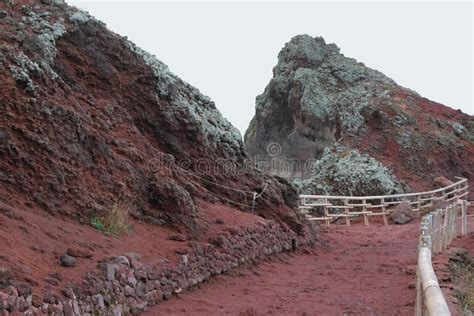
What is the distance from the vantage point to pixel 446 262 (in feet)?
38.9

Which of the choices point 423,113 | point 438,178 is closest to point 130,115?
point 438,178

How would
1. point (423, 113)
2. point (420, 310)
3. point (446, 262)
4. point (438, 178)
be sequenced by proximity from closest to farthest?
1. point (420, 310)
2. point (446, 262)
3. point (438, 178)
4. point (423, 113)

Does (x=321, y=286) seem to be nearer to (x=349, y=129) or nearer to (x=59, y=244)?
(x=59, y=244)

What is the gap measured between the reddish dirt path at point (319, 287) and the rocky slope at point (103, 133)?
1455 mm

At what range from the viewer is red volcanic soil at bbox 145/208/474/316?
29.1 ft

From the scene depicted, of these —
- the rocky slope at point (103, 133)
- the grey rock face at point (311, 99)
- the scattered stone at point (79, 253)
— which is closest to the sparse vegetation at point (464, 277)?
the rocky slope at point (103, 133)

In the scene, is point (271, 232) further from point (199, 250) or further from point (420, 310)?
point (420, 310)

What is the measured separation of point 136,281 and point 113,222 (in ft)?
4.87

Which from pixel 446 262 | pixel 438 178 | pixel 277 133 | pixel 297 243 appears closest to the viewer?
pixel 446 262

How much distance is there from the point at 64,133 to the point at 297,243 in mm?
7080

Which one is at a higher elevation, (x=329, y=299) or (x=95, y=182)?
(x=95, y=182)

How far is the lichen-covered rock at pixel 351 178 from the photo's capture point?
27.7m

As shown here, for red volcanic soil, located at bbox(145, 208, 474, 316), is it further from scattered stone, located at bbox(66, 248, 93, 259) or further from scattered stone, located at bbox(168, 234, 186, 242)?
scattered stone, located at bbox(66, 248, 93, 259)

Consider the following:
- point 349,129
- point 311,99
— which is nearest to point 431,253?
point 349,129
